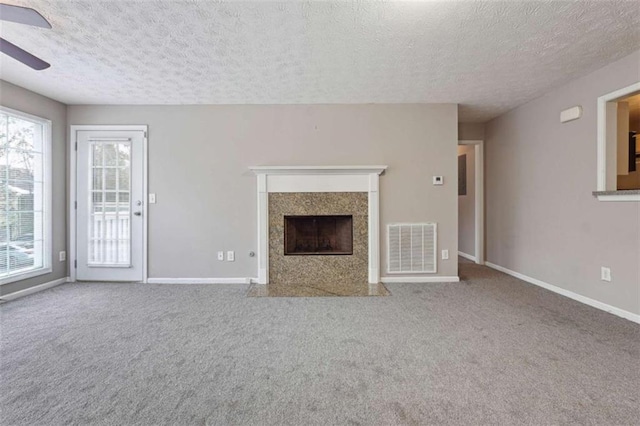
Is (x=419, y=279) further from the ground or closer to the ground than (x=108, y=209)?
closer to the ground

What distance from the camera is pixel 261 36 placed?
207 centimetres

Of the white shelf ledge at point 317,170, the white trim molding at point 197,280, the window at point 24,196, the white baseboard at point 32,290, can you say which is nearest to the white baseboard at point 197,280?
the white trim molding at point 197,280

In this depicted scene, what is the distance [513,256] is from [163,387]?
4314mm

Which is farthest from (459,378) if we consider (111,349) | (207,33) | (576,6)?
(207,33)

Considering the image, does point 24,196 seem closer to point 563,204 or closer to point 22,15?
point 22,15

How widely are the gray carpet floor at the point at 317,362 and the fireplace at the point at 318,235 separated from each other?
36.6 inches

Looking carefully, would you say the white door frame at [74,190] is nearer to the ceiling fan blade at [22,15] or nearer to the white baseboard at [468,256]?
the ceiling fan blade at [22,15]

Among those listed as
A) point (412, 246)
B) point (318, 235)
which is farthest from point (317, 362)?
point (412, 246)

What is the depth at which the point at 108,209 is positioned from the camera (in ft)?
11.7

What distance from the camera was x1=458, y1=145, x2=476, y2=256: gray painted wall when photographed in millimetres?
4684

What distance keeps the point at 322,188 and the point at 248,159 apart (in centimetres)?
104

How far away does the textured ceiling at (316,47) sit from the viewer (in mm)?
1811

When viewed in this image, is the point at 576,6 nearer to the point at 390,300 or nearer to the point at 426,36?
the point at 426,36

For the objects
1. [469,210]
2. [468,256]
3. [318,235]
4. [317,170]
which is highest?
[317,170]
